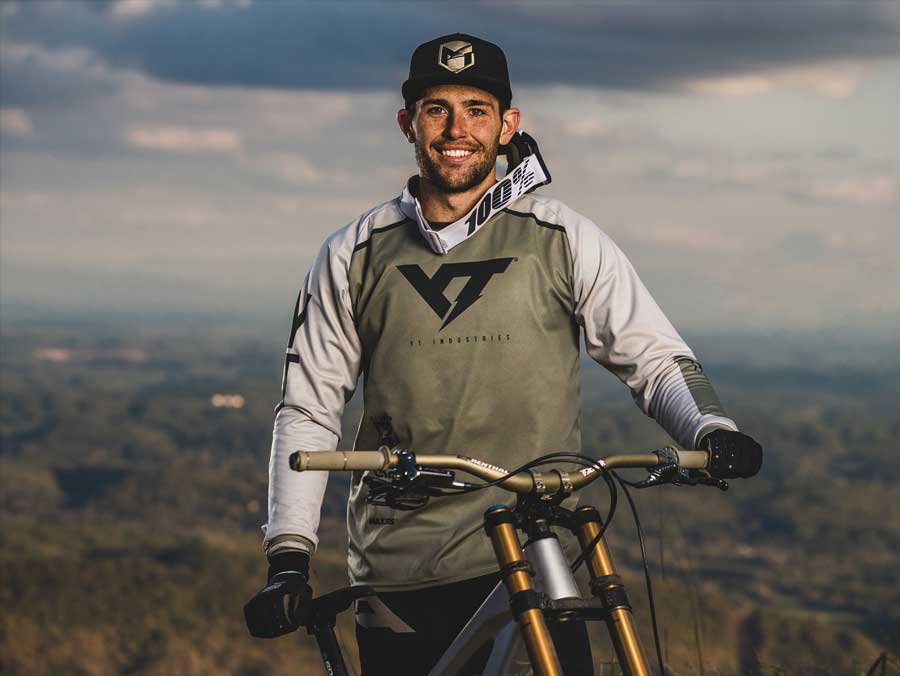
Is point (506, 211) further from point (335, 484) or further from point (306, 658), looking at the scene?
point (335, 484)

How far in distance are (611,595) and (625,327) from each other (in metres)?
1.49

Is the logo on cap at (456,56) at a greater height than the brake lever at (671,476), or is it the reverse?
the logo on cap at (456,56)

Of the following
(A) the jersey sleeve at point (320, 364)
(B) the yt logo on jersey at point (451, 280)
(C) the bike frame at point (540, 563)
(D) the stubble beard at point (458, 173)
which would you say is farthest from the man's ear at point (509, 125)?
(C) the bike frame at point (540, 563)

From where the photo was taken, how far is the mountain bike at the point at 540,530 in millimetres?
3047

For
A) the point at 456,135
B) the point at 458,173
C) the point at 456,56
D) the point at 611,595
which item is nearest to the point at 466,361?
the point at 458,173

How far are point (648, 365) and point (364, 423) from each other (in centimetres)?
112

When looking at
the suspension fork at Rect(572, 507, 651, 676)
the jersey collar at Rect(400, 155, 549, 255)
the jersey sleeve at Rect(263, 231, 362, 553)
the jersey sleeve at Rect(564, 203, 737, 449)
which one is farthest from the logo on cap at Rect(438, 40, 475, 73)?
the suspension fork at Rect(572, 507, 651, 676)

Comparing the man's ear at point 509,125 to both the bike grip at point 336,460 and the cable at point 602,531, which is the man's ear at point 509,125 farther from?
the bike grip at point 336,460

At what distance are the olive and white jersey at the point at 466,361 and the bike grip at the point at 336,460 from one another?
4.03 feet

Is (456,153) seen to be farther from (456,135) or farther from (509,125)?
(509,125)

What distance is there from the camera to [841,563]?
173 metres

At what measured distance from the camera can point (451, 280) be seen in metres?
4.47

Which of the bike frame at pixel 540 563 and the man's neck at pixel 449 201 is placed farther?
the man's neck at pixel 449 201

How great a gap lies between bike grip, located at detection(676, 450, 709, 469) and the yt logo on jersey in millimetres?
1224
